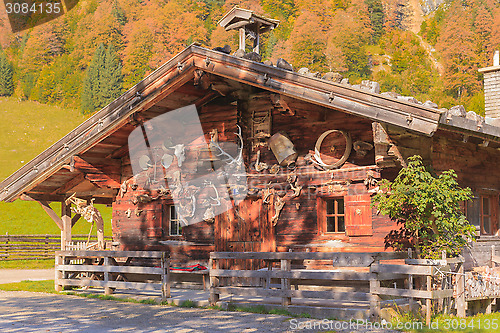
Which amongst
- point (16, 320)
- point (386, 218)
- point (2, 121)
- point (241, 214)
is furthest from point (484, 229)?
point (2, 121)

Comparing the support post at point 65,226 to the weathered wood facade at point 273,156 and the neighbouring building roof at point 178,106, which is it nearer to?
the weathered wood facade at point 273,156

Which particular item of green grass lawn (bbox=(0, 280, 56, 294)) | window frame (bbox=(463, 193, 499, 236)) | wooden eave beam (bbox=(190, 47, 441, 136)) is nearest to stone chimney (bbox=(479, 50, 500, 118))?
window frame (bbox=(463, 193, 499, 236))

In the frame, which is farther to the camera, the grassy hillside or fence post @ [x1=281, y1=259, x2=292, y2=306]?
the grassy hillside

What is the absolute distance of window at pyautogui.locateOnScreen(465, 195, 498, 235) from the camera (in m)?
12.3

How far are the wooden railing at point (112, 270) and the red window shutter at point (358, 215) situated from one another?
4.08 m

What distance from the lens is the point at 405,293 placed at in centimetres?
905

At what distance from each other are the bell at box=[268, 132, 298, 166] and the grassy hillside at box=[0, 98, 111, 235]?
1257 inches

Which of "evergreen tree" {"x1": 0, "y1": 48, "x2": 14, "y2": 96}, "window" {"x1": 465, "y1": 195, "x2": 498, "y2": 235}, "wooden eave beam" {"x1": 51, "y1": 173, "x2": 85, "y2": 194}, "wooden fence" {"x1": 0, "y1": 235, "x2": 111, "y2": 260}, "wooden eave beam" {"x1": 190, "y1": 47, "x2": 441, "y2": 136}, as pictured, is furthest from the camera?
"evergreen tree" {"x1": 0, "y1": 48, "x2": 14, "y2": 96}

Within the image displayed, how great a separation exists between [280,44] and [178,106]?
6976cm

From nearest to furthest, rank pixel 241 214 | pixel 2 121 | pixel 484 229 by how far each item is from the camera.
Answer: pixel 484 229 → pixel 241 214 → pixel 2 121

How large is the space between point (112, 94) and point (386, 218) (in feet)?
272

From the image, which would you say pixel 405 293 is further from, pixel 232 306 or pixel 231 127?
pixel 231 127

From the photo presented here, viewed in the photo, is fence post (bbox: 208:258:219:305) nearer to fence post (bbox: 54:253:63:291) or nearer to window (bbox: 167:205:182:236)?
window (bbox: 167:205:182:236)

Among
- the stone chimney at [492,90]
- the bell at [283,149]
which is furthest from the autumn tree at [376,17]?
the bell at [283,149]
